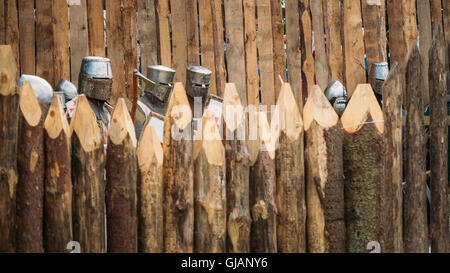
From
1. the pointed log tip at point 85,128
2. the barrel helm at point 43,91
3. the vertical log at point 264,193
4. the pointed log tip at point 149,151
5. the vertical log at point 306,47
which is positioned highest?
the vertical log at point 306,47

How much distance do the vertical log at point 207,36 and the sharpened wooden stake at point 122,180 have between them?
341cm

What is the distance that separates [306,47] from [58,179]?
162 inches

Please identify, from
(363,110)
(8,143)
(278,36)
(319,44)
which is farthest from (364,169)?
(319,44)

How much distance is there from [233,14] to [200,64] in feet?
1.89

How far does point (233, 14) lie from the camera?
5500 millimetres

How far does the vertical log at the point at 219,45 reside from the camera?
5.46m

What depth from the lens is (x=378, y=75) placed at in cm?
553

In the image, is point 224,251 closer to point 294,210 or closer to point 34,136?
point 294,210

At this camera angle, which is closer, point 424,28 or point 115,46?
point 115,46

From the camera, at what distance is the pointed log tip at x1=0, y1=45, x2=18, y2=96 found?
6.30ft

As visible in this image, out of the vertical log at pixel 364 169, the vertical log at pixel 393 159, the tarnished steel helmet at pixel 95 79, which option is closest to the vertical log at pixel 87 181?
the vertical log at pixel 364 169

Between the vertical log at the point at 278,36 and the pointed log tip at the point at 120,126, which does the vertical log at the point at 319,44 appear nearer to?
the vertical log at the point at 278,36

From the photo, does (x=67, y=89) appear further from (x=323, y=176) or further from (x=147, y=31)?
(x=323, y=176)

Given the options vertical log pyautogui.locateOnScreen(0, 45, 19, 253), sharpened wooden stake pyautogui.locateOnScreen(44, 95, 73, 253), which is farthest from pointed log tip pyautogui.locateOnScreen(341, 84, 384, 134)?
vertical log pyautogui.locateOnScreen(0, 45, 19, 253)
